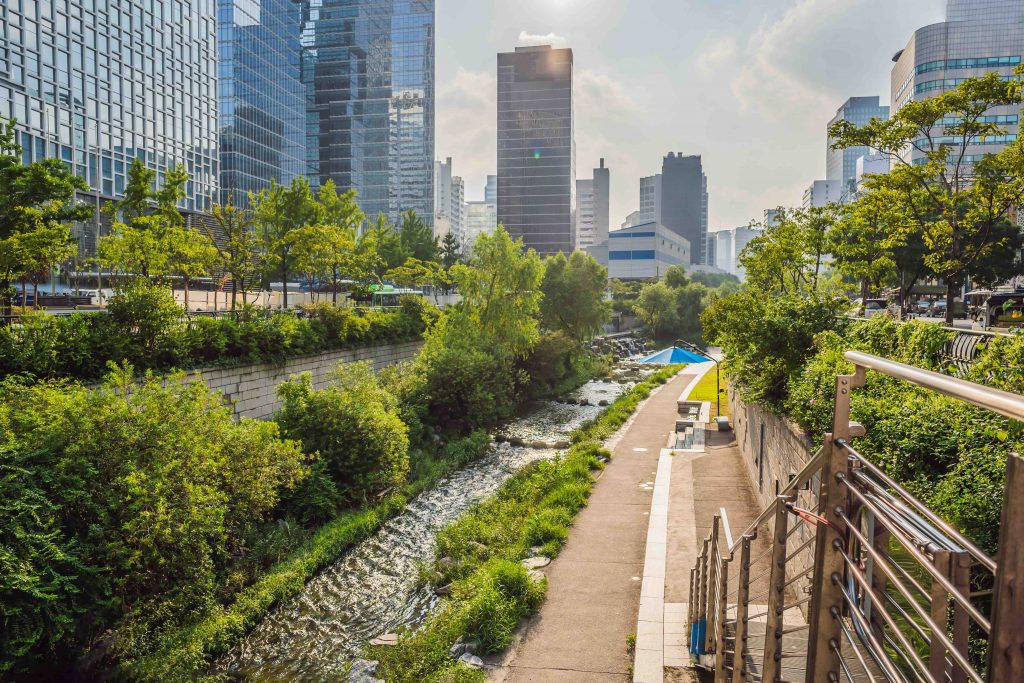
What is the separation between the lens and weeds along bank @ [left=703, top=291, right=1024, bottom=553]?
4.20 m

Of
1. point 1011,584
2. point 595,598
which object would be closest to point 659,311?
point 595,598

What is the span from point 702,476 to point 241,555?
1004 cm

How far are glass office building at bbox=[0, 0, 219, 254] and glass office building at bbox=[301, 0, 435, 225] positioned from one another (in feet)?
129

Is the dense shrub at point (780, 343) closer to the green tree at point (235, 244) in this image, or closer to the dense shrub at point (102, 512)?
the dense shrub at point (102, 512)

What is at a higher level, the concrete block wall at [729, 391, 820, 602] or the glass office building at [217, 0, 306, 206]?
the glass office building at [217, 0, 306, 206]

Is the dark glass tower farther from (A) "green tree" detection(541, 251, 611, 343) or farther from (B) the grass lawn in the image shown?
(B) the grass lawn

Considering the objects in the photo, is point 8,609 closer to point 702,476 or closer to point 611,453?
point 702,476

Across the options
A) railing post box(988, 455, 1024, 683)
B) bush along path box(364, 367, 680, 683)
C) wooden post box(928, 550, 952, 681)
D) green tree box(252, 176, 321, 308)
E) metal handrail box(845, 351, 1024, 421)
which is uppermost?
green tree box(252, 176, 321, 308)

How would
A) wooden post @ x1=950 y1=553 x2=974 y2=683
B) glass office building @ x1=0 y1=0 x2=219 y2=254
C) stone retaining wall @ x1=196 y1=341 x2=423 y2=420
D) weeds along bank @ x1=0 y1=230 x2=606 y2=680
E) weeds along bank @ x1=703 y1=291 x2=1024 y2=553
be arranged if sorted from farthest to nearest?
glass office building @ x1=0 y1=0 x2=219 y2=254, stone retaining wall @ x1=196 y1=341 x2=423 y2=420, weeds along bank @ x1=0 y1=230 x2=606 y2=680, weeds along bank @ x1=703 y1=291 x2=1024 y2=553, wooden post @ x1=950 y1=553 x2=974 y2=683

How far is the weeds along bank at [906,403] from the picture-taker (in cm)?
420

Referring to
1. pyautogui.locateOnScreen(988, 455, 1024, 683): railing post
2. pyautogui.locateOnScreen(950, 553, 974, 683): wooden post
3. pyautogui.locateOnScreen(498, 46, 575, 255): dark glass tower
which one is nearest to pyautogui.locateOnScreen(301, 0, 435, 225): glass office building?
pyautogui.locateOnScreen(498, 46, 575, 255): dark glass tower

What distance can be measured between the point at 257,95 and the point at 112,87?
33253mm

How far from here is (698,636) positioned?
6.80m

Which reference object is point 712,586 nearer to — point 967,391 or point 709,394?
point 967,391
